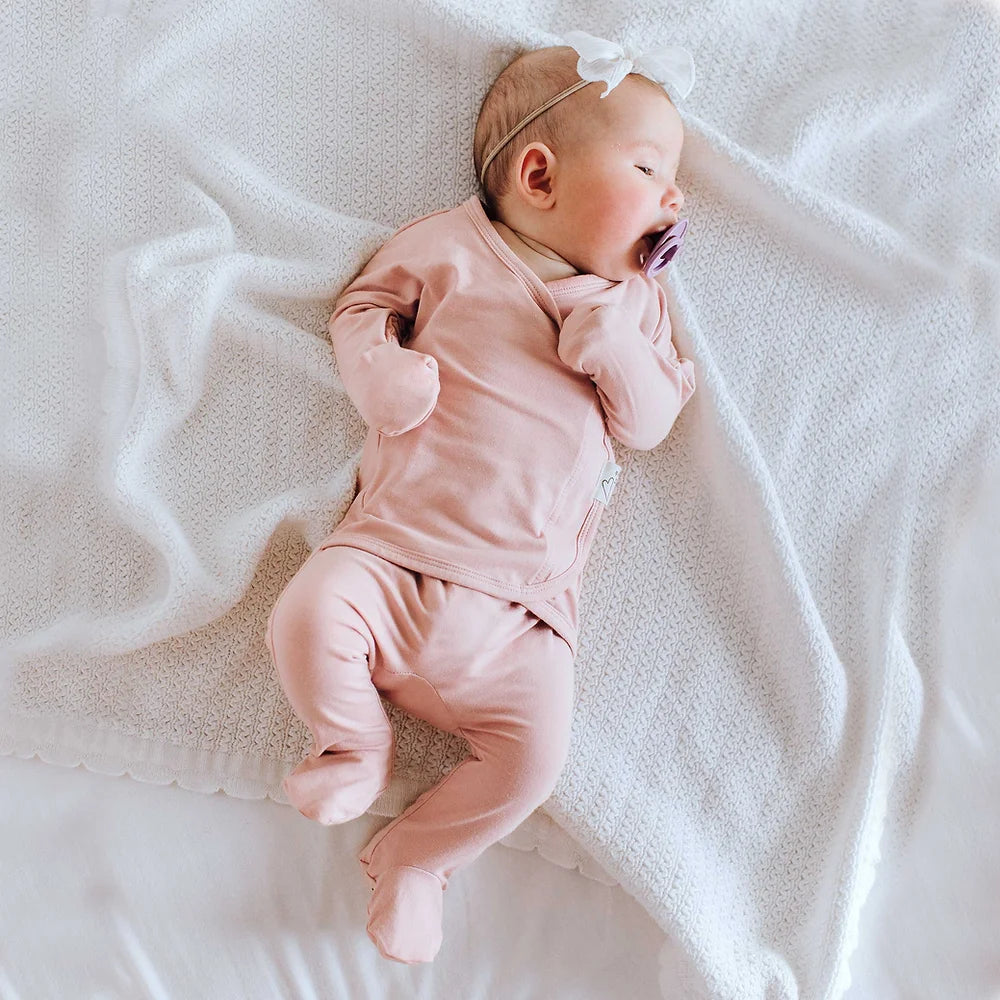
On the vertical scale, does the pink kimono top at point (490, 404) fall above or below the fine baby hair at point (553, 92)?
below

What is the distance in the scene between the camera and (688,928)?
3.68ft

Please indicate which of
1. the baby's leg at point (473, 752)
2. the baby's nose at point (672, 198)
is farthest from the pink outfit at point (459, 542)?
the baby's nose at point (672, 198)

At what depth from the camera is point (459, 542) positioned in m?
1.11

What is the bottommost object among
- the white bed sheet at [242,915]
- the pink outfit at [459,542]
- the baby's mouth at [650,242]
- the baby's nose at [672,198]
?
the white bed sheet at [242,915]

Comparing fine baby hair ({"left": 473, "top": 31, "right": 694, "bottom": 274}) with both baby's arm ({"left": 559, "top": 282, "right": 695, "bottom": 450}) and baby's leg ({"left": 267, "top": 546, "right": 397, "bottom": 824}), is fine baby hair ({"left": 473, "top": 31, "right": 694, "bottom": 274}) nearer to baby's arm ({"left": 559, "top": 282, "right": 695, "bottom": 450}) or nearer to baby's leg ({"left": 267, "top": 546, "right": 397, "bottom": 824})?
baby's arm ({"left": 559, "top": 282, "right": 695, "bottom": 450})

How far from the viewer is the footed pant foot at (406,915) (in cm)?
108

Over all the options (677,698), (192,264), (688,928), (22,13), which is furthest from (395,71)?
(688,928)

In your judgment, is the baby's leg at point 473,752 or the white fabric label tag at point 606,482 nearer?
the baby's leg at point 473,752

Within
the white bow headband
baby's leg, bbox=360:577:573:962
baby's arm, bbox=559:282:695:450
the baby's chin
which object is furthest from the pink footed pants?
the white bow headband

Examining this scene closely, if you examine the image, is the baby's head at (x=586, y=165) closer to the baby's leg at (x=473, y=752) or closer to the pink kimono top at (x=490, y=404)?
the pink kimono top at (x=490, y=404)

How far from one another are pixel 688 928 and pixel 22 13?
139cm

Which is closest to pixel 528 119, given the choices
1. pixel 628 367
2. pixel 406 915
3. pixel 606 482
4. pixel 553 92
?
pixel 553 92

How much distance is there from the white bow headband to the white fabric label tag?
15.4 inches

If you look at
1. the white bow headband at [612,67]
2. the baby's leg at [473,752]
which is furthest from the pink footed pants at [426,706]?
the white bow headband at [612,67]
